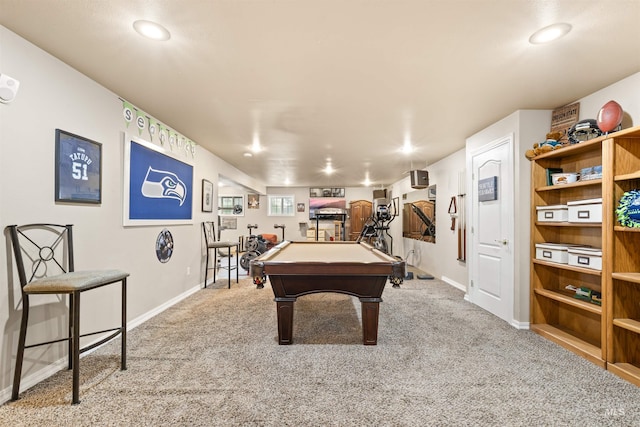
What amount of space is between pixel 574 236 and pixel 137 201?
4.74m

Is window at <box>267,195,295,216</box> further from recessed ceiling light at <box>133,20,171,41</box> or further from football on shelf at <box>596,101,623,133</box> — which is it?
football on shelf at <box>596,101,623,133</box>

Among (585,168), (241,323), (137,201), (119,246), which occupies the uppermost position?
(585,168)

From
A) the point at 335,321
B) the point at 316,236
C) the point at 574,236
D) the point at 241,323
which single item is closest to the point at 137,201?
the point at 241,323

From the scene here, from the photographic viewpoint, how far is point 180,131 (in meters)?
4.12

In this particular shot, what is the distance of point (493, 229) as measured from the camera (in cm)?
367

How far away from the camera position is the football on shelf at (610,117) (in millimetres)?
2357

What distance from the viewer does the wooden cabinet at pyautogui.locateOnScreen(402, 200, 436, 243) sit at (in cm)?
640

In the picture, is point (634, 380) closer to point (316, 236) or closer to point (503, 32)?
point (503, 32)

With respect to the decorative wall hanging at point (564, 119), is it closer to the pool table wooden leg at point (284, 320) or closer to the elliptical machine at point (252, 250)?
the pool table wooden leg at point (284, 320)

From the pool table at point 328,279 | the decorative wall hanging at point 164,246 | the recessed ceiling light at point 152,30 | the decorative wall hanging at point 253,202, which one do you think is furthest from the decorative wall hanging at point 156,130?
the decorative wall hanging at point 253,202

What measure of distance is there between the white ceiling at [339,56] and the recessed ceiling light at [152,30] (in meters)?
0.04

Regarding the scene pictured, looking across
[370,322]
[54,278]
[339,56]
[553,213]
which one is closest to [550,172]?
[553,213]

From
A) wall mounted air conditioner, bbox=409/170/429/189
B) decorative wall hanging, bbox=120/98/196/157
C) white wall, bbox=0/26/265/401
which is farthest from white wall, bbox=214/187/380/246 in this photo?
white wall, bbox=0/26/265/401

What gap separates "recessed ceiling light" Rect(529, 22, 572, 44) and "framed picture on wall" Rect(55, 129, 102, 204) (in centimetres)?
355
